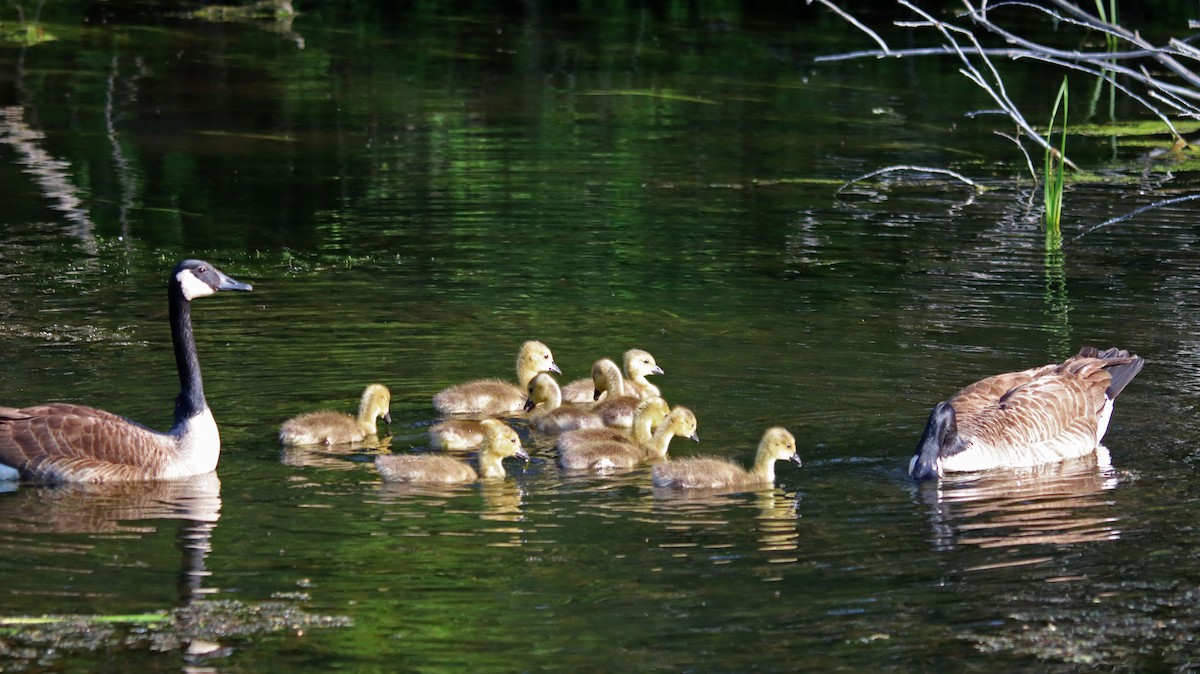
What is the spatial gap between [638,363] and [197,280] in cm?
306

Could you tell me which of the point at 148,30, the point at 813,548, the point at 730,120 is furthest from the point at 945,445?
the point at 148,30

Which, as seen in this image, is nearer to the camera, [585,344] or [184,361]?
[184,361]

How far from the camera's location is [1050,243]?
16781 millimetres

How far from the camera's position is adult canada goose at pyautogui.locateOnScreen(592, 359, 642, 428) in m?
11.8

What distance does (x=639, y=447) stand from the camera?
35.3 ft

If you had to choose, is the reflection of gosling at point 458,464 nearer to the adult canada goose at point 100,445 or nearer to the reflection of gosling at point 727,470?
the reflection of gosling at point 727,470

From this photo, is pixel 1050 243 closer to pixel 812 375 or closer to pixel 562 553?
pixel 812 375

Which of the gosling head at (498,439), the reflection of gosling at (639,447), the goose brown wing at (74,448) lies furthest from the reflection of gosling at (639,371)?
the goose brown wing at (74,448)

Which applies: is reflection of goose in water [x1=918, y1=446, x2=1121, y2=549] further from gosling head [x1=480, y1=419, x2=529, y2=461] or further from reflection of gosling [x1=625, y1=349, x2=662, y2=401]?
reflection of gosling [x1=625, y1=349, x2=662, y2=401]

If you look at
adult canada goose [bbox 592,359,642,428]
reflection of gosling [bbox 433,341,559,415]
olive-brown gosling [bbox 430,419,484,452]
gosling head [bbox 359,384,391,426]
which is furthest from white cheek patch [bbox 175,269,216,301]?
adult canada goose [bbox 592,359,642,428]

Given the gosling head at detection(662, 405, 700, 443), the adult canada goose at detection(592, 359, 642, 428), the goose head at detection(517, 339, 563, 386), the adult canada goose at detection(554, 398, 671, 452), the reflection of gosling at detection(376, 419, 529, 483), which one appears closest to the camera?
the reflection of gosling at detection(376, 419, 529, 483)

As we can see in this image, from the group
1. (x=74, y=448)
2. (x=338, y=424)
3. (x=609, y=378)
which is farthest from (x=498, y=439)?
(x=74, y=448)

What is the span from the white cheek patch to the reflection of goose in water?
4.28 m

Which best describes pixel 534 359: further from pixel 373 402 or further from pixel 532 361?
pixel 373 402
